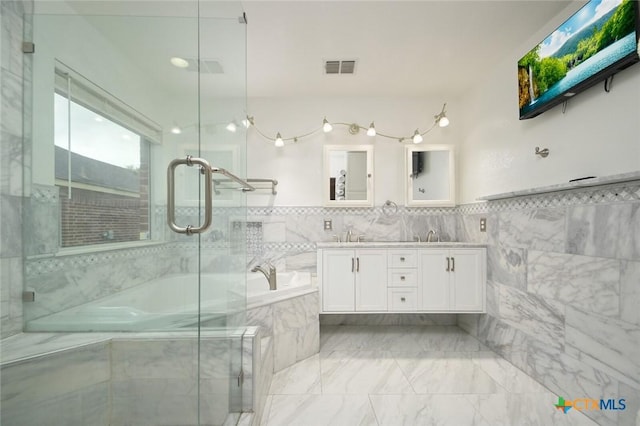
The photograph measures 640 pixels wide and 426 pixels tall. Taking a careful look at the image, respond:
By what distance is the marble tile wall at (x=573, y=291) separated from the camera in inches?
55.5

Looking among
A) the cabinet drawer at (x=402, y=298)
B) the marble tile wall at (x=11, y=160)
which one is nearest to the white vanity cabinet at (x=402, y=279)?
the cabinet drawer at (x=402, y=298)

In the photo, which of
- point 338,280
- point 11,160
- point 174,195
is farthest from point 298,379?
point 11,160

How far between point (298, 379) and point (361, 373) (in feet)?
1.46

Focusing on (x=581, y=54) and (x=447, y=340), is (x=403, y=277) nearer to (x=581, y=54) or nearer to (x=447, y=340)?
(x=447, y=340)

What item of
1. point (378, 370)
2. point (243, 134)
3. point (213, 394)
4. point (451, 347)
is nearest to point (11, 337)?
point (213, 394)

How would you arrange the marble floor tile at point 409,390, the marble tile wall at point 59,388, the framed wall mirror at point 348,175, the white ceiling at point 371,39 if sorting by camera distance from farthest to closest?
the framed wall mirror at point 348,175, the marble floor tile at point 409,390, the white ceiling at point 371,39, the marble tile wall at point 59,388

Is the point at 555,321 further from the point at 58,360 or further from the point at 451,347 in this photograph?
the point at 58,360

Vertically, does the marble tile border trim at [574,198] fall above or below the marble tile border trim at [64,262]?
above

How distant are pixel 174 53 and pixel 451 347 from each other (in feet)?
9.21

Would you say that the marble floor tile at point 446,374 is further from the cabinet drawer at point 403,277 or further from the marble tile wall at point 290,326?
the marble tile wall at point 290,326

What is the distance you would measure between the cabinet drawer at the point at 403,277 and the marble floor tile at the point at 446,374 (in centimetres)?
58

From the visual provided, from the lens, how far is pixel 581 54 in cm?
157

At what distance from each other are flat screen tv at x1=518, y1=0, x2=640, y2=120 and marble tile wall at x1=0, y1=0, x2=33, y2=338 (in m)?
2.36

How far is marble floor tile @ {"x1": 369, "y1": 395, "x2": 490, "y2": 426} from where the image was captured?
1579 mm
